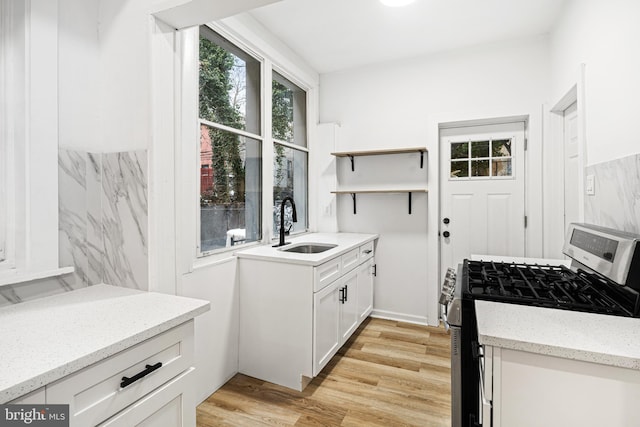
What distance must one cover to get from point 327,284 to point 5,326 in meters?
1.66

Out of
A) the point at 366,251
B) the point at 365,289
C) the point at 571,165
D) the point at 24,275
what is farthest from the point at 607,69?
the point at 24,275

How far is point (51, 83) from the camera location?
1356 mm

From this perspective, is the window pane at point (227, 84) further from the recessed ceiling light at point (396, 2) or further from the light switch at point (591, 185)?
the light switch at point (591, 185)

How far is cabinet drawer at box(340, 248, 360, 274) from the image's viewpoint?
8.68ft

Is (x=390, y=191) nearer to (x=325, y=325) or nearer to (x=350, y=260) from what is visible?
(x=350, y=260)

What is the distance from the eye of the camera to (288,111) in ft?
10.7

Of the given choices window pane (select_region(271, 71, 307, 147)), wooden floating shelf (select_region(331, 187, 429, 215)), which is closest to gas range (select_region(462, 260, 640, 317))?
wooden floating shelf (select_region(331, 187, 429, 215))

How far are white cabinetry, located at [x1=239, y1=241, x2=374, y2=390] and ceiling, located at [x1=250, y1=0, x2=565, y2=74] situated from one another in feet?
6.23

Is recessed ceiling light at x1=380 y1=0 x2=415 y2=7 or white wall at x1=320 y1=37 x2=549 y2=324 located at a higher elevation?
recessed ceiling light at x1=380 y1=0 x2=415 y2=7

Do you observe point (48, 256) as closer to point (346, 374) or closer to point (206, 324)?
point (206, 324)

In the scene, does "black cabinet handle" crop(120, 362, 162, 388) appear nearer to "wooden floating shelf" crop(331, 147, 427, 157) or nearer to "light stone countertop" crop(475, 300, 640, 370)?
"light stone countertop" crop(475, 300, 640, 370)

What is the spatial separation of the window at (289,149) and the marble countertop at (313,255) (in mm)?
239

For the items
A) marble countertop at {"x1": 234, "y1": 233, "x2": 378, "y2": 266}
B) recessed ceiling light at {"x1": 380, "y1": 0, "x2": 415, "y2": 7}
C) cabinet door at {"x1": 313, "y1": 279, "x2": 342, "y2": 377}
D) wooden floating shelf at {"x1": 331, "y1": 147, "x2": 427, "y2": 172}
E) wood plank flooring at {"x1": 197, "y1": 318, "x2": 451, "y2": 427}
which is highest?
recessed ceiling light at {"x1": 380, "y1": 0, "x2": 415, "y2": 7}

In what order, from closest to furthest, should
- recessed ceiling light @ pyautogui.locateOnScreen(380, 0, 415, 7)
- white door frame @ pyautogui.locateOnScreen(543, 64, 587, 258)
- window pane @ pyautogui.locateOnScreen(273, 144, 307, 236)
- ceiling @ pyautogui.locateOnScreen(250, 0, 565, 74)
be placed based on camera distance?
recessed ceiling light @ pyautogui.locateOnScreen(380, 0, 415, 7), ceiling @ pyautogui.locateOnScreen(250, 0, 565, 74), white door frame @ pyautogui.locateOnScreen(543, 64, 587, 258), window pane @ pyautogui.locateOnScreen(273, 144, 307, 236)
